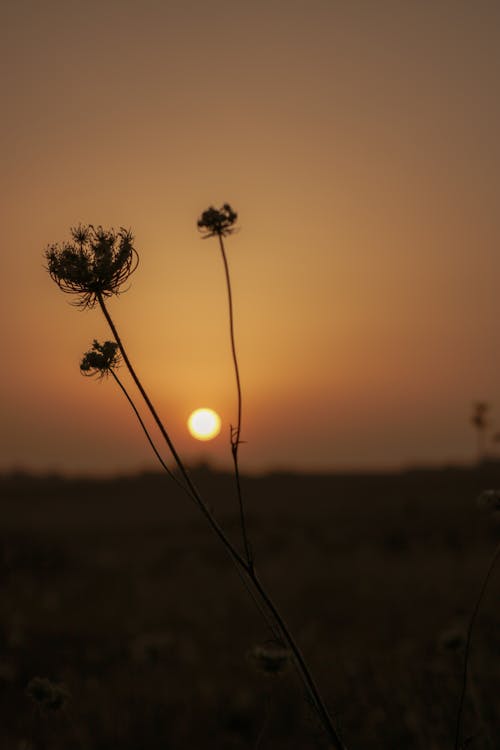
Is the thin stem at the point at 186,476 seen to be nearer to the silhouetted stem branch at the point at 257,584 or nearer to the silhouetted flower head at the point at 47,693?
the silhouetted stem branch at the point at 257,584

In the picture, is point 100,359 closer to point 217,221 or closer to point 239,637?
point 217,221

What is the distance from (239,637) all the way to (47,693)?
7705 mm

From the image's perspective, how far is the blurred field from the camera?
5262mm

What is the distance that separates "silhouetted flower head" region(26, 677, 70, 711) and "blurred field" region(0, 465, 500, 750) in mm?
155

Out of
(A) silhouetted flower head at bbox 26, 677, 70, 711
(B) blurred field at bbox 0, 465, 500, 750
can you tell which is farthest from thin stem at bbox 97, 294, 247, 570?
(A) silhouetted flower head at bbox 26, 677, 70, 711

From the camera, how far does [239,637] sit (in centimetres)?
979

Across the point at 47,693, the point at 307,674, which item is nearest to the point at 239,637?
the point at 47,693

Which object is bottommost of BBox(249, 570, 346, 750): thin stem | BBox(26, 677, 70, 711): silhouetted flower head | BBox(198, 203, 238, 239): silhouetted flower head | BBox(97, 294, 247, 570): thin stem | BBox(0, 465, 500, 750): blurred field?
BBox(0, 465, 500, 750): blurred field

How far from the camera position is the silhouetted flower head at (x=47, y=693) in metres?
2.44

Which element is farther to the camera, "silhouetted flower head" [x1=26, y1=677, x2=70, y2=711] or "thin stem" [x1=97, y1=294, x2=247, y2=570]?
"silhouetted flower head" [x1=26, y1=677, x2=70, y2=711]

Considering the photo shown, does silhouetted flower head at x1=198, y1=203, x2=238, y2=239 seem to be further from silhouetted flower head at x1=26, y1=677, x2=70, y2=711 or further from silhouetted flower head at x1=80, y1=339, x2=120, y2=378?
silhouetted flower head at x1=26, y1=677, x2=70, y2=711

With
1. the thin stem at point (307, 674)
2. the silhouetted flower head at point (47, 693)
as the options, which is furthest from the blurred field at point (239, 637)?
the thin stem at point (307, 674)

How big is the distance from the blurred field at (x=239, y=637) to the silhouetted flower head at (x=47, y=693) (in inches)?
6.1

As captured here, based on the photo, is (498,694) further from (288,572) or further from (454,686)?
(288,572)
